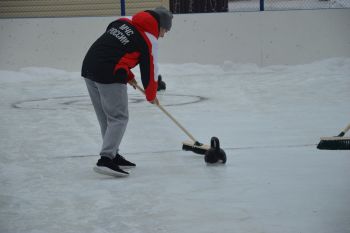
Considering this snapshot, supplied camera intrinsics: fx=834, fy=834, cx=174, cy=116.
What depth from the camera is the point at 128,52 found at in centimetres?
620

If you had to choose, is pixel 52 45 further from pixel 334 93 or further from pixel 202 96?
pixel 334 93

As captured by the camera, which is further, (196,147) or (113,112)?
(196,147)

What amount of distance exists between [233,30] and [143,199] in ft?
30.4

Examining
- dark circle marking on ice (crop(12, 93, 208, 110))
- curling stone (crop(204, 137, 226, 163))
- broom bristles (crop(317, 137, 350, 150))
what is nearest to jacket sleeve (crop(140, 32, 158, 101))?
curling stone (crop(204, 137, 226, 163))

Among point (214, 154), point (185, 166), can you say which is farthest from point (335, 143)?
point (185, 166)

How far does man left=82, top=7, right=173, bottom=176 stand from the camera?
6164 mm

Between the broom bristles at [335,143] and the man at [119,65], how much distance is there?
1.64 metres

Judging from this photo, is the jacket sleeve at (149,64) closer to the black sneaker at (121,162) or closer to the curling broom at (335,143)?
the black sneaker at (121,162)

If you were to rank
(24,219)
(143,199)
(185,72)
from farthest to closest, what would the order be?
(185,72) → (143,199) → (24,219)

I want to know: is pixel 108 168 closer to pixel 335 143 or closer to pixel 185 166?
pixel 185 166

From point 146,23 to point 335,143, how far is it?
6.52 feet

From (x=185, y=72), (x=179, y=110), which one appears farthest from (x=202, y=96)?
(x=185, y=72)

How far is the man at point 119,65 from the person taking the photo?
6164 millimetres

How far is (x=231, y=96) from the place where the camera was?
11.1m
